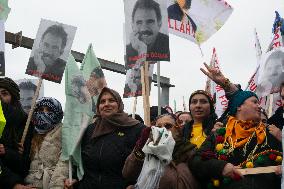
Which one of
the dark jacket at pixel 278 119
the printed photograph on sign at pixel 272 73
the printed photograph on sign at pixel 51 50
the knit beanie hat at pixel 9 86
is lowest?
the dark jacket at pixel 278 119

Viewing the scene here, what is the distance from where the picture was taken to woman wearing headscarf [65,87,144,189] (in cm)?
396

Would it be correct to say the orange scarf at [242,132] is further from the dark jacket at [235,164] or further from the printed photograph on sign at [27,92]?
the printed photograph on sign at [27,92]

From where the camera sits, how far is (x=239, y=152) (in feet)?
11.8

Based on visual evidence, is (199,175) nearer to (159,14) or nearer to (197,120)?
(197,120)

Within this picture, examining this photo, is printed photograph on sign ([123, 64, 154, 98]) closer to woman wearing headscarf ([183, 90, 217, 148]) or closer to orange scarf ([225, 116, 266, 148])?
woman wearing headscarf ([183, 90, 217, 148])

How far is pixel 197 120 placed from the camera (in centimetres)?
458

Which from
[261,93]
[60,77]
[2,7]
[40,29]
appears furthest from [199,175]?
[2,7]

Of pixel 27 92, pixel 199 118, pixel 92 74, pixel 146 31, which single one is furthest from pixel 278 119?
pixel 27 92

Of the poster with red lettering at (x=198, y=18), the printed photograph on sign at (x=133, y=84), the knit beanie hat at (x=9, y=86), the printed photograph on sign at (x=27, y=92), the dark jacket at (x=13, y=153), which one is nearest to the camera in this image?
the dark jacket at (x=13, y=153)

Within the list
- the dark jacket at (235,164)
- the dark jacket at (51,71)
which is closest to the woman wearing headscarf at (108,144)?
the dark jacket at (235,164)

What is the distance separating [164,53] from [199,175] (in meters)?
1.72

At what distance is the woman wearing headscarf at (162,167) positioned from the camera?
341cm

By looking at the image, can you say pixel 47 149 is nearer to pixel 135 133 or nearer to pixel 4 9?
pixel 135 133


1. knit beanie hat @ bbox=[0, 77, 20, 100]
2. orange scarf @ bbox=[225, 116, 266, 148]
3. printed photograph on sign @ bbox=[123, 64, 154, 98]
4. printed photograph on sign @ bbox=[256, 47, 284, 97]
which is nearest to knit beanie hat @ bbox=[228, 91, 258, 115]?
orange scarf @ bbox=[225, 116, 266, 148]
